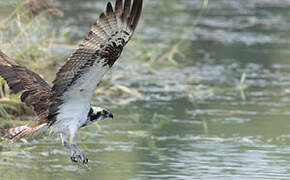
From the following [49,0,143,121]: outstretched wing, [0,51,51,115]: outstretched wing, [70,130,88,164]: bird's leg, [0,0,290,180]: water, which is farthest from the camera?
[0,0,290,180]: water

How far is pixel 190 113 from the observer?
33.0ft

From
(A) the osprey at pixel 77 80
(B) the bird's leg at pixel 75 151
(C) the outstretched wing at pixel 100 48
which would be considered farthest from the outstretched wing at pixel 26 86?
(C) the outstretched wing at pixel 100 48

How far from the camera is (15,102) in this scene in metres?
9.05

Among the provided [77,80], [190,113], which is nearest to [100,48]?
[77,80]

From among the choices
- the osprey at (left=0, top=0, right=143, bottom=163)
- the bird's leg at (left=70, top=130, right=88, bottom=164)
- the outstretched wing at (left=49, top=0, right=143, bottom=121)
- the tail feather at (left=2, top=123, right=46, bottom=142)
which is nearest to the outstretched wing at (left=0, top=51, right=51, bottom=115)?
the osprey at (left=0, top=0, right=143, bottom=163)

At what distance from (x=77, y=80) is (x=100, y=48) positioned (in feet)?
1.39

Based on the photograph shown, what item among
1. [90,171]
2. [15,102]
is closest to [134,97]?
[15,102]

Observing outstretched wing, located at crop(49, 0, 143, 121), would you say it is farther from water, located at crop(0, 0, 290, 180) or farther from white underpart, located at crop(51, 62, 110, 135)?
water, located at crop(0, 0, 290, 180)

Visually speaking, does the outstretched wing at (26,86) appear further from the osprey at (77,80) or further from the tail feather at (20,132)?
the tail feather at (20,132)

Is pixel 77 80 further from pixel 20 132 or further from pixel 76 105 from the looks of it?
pixel 20 132

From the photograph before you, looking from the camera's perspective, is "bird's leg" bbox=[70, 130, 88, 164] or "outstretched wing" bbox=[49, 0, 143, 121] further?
"bird's leg" bbox=[70, 130, 88, 164]

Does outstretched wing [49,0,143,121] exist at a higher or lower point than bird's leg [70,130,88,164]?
higher

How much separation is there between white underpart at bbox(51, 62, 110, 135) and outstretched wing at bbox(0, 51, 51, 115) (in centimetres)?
21

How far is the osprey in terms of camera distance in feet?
19.3
